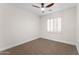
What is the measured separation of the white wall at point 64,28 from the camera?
1.25 meters

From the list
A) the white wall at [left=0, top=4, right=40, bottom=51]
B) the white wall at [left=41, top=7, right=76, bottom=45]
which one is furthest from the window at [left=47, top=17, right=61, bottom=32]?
the white wall at [left=0, top=4, right=40, bottom=51]

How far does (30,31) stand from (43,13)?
0.38 metres

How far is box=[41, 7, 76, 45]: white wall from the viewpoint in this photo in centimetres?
125

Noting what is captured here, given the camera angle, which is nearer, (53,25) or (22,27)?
(53,25)

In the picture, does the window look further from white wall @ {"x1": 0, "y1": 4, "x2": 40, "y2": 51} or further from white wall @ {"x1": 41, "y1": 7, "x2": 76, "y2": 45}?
white wall @ {"x1": 0, "y1": 4, "x2": 40, "y2": 51}

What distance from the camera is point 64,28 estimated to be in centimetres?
130

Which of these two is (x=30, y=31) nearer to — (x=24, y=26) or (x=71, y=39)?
(x=24, y=26)

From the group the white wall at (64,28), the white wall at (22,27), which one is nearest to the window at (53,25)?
the white wall at (64,28)

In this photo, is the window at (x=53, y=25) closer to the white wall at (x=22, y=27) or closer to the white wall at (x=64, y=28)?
the white wall at (x=64, y=28)

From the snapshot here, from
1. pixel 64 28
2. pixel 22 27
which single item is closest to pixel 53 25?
pixel 64 28

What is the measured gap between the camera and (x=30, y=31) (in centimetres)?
137

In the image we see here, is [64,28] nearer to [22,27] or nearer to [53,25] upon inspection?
[53,25]
